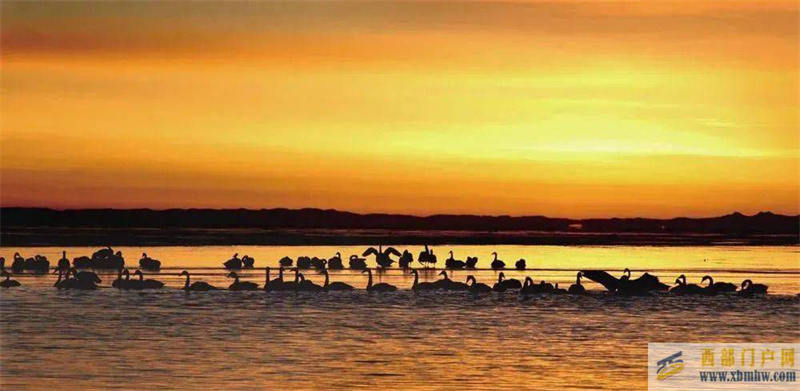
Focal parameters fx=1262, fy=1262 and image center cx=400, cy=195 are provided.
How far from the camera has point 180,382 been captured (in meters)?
22.0

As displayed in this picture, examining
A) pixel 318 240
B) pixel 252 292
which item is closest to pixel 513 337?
pixel 252 292

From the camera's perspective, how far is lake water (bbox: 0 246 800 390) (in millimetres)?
22547

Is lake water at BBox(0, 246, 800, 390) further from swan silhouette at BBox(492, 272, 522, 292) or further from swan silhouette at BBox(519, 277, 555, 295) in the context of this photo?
swan silhouette at BBox(492, 272, 522, 292)

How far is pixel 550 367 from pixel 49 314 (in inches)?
558

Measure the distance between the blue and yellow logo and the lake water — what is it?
1.19 feet

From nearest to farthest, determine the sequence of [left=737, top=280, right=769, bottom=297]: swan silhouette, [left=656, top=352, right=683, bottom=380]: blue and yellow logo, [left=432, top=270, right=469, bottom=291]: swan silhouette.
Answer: [left=656, top=352, right=683, bottom=380]: blue and yellow logo
[left=737, top=280, right=769, bottom=297]: swan silhouette
[left=432, top=270, right=469, bottom=291]: swan silhouette

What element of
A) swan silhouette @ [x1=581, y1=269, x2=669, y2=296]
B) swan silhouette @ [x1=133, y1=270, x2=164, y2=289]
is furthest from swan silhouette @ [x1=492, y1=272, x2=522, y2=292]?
swan silhouette @ [x1=133, y1=270, x2=164, y2=289]

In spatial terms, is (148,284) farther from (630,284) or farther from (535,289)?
(630,284)

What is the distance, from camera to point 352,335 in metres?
28.1

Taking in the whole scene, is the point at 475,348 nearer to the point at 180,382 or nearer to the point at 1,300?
the point at 180,382

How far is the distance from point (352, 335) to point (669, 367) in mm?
7532

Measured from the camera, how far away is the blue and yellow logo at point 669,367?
76.3 feet

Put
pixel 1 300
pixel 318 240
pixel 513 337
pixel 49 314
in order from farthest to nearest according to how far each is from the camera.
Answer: pixel 318 240, pixel 1 300, pixel 49 314, pixel 513 337

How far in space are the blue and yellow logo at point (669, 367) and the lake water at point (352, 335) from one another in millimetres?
363
